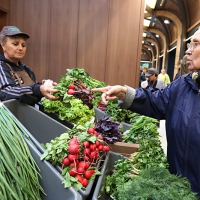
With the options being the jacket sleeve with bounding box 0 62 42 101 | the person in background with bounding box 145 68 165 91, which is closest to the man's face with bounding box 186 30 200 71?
the jacket sleeve with bounding box 0 62 42 101

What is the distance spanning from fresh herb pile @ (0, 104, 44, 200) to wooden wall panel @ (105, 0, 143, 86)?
3.57 m

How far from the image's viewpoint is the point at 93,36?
4.43 meters

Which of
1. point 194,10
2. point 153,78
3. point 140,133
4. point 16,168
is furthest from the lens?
point 194,10

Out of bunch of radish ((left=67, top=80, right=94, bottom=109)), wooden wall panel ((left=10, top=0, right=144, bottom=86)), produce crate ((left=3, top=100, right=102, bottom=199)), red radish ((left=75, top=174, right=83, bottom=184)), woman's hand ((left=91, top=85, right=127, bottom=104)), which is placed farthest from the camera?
wooden wall panel ((left=10, top=0, right=144, bottom=86))

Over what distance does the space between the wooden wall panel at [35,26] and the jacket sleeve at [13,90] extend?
9.66 ft

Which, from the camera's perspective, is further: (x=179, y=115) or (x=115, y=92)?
(x=115, y=92)

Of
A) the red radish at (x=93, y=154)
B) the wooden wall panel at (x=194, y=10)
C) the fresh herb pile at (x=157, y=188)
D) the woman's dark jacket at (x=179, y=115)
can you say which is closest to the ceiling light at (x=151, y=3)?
the wooden wall panel at (x=194, y=10)

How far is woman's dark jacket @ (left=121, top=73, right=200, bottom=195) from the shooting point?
3.63 feet

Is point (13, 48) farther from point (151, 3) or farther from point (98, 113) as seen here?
point (151, 3)

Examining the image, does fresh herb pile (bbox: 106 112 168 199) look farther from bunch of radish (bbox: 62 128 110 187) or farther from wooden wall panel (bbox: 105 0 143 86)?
wooden wall panel (bbox: 105 0 143 86)

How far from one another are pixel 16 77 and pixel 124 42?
116 inches

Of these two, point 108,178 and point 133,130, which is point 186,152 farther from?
point 133,130

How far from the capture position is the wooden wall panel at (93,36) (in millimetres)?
4344

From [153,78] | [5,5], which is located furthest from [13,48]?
[153,78]
